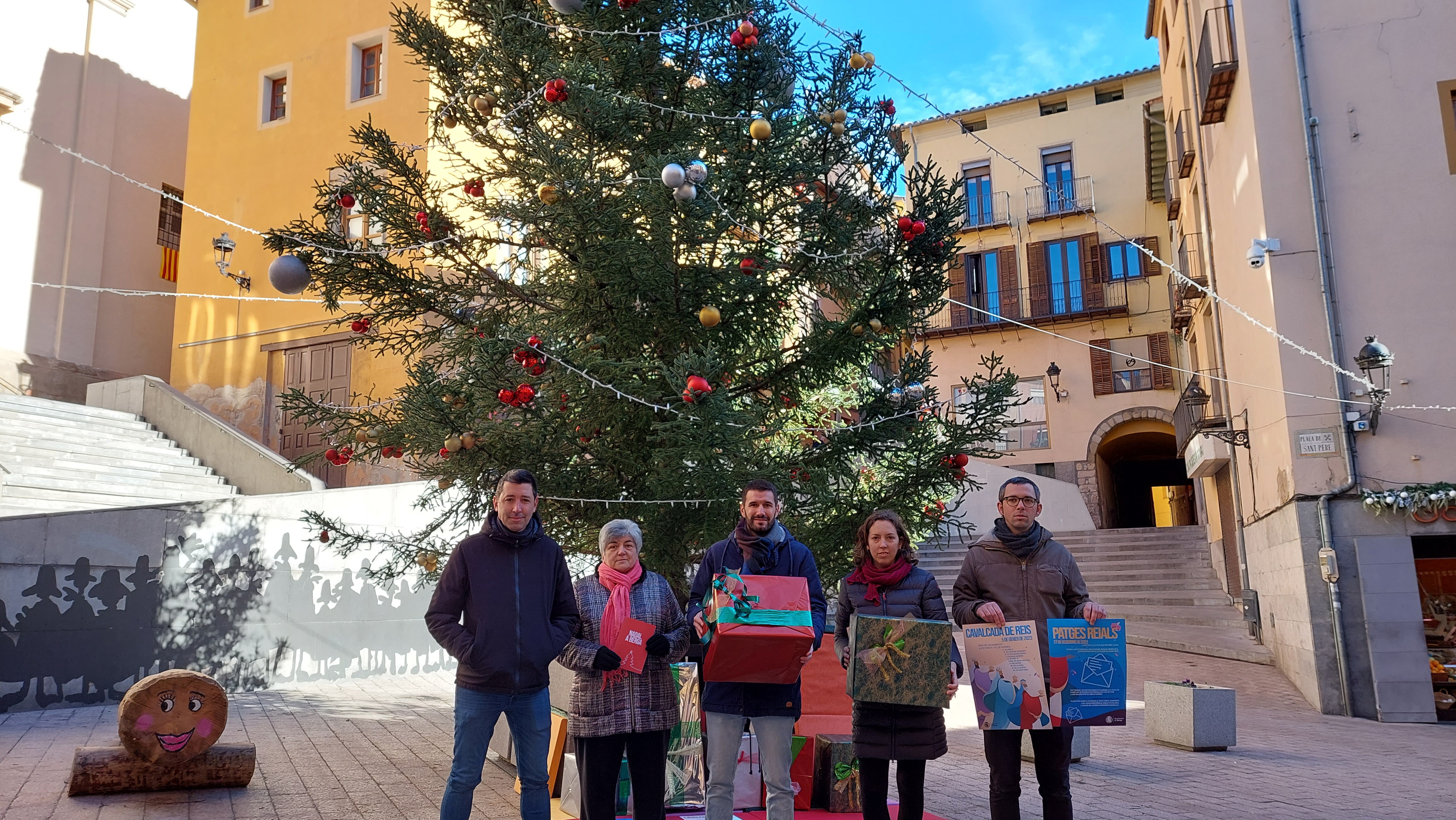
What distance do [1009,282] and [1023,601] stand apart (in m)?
25.1

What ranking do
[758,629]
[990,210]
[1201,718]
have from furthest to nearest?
[990,210], [1201,718], [758,629]

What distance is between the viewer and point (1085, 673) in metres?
4.41

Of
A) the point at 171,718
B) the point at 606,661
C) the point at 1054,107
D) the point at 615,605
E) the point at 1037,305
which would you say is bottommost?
the point at 171,718

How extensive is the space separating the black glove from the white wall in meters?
18.7

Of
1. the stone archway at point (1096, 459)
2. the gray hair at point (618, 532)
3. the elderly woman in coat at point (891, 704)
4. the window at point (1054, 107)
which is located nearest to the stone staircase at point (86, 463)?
the gray hair at point (618, 532)

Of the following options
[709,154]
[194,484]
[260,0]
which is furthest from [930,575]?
[260,0]

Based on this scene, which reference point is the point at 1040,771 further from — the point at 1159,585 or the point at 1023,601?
the point at 1159,585

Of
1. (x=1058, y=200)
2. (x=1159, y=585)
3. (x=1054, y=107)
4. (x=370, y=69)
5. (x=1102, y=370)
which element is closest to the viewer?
(x=1159, y=585)

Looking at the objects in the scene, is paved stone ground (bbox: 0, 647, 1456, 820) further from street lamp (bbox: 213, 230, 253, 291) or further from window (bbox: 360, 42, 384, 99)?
window (bbox: 360, 42, 384, 99)

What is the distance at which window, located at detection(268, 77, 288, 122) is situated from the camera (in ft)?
66.9

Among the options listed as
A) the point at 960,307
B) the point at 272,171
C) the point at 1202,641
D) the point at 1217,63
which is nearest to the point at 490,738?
the point at 1217,63

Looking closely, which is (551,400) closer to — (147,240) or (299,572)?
(299,572)

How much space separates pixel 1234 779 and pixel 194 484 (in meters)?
14.0

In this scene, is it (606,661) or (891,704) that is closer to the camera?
(606,661)
